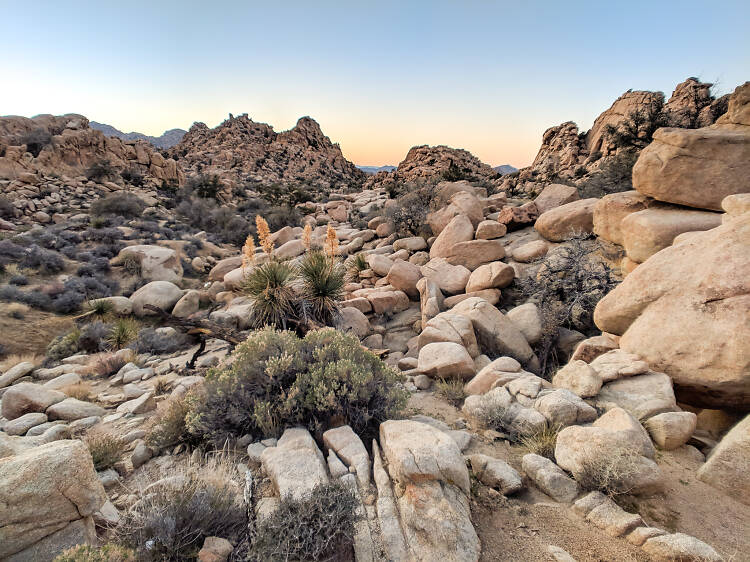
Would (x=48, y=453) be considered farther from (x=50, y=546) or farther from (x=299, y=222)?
(x=299, y=222)

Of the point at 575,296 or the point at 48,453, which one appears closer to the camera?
the point at 48,453

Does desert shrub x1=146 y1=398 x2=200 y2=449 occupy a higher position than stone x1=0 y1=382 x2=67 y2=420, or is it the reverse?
desert shrub x1=146 y1=398 x2=200 y2=449

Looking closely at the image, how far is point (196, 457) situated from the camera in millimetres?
3176

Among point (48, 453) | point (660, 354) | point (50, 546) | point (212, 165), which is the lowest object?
point (50, 546)

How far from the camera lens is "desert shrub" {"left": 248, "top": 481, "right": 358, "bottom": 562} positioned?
1.95 m

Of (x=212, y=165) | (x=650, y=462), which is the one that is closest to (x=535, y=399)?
(x=650, y=462)

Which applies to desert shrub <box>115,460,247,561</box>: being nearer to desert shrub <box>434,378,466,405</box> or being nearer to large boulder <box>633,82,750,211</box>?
desert shrub <box>434,378,466,405</box>

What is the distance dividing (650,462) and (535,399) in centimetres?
129

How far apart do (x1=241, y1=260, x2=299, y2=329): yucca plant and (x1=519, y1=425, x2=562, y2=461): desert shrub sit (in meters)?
4.72

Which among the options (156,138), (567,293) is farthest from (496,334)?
(156,138)

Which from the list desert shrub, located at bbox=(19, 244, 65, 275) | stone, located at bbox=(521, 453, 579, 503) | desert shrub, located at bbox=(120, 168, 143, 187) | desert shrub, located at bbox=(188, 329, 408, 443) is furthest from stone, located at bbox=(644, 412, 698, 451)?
desert shrub, located at bbox=(120, 168, 143, 187)

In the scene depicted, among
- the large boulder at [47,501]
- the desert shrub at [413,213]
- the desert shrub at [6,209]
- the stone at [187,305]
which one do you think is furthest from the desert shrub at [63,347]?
the desert shrub at [6,209]

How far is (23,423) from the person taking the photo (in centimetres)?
419

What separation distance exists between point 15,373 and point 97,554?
7520 millimetres
